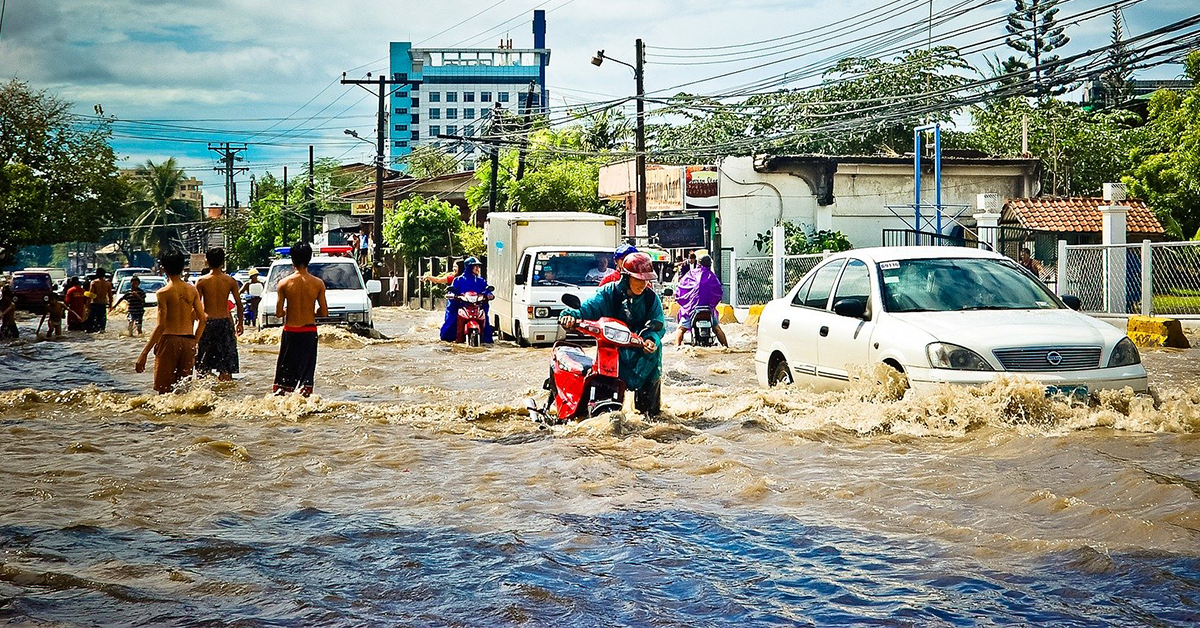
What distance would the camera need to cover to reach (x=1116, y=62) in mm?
17672

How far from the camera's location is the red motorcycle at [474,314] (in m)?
21.1

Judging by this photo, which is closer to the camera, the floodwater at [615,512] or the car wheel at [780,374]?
the floodwater at [615,512]

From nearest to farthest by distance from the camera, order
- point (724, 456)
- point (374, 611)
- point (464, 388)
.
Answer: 1. point (374, 611)
2. point (724, 456)
3. point (464, 388)

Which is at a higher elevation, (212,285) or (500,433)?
(212,285)

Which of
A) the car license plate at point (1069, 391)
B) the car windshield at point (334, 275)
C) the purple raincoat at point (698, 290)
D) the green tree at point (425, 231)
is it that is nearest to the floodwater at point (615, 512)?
the car license plate at point (1069, 391)

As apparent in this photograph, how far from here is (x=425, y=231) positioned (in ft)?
169

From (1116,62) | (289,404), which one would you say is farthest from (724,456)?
(1116,62)

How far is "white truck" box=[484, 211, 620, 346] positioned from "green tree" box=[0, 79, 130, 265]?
108 feet

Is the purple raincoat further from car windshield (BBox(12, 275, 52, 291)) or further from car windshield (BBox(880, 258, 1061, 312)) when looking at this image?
car windshield (BBox(12, 275, 52, 291))

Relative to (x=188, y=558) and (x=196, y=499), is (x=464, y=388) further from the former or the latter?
(x=188, y=558)

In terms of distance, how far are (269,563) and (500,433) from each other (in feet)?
14.9

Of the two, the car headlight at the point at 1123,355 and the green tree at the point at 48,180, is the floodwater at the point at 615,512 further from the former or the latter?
the green tree at the point at 48,180

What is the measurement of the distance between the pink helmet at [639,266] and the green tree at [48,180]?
44836mm

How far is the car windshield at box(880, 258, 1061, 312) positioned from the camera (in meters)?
9.90
